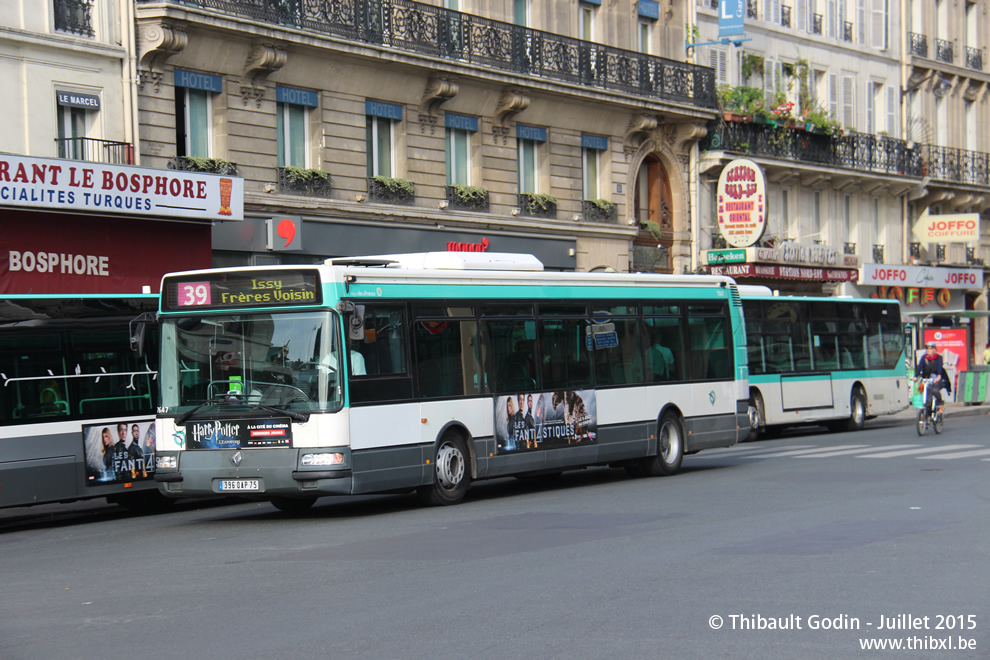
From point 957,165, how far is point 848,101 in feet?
22.8

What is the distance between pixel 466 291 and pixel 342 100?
38.1 feet

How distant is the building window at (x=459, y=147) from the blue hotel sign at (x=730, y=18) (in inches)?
399

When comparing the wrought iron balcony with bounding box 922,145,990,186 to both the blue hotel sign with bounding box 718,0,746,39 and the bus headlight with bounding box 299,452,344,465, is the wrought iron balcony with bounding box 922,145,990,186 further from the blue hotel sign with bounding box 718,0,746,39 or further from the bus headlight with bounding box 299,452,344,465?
the bus headlight with bounding box 299,452,344,465

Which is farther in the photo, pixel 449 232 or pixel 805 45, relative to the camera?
pixel 805 45

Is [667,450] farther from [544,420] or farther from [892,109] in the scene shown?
[892,109]

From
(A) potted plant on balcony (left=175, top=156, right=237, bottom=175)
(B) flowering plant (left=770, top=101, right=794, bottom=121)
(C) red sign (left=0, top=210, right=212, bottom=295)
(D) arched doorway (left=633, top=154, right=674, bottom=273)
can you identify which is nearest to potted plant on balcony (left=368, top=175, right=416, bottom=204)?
(A) potted plant on balcony (left=175, top=156, right=237, bottom=175)

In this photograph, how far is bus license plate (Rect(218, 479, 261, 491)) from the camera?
42.3ft

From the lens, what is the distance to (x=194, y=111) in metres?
23.0

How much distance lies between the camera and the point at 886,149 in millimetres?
43125

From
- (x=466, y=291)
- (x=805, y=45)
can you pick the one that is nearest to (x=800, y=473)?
(x=466, y=291)

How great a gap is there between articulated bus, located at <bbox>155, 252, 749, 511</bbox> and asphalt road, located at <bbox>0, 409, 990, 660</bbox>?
55 cm

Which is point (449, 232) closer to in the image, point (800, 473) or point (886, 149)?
point (800, 473)

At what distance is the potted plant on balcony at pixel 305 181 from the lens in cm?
2428

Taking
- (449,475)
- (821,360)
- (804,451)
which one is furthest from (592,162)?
(449,475)
